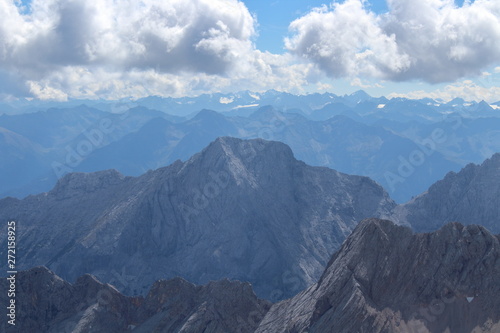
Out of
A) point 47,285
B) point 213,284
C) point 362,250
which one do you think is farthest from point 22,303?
point 362,250

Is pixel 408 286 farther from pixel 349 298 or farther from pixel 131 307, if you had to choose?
A: pixel 131 307

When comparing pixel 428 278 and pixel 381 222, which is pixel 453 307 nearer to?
pixel 428 278

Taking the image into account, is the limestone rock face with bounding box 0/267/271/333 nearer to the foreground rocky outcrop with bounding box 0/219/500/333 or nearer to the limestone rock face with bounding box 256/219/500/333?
the foreground rocky outcrop with bounding box 0/219/500/333

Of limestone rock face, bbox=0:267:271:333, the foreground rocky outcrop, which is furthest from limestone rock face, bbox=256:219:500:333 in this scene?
limestone rock face, bbox=0:267:271:333

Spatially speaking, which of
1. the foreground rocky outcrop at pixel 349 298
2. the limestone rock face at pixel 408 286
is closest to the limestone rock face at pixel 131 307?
the foreground rocky outcrop at pixel 349 298

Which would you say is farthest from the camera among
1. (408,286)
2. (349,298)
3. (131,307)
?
(131,307)

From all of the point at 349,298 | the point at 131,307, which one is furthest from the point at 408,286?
the point at 131,307
